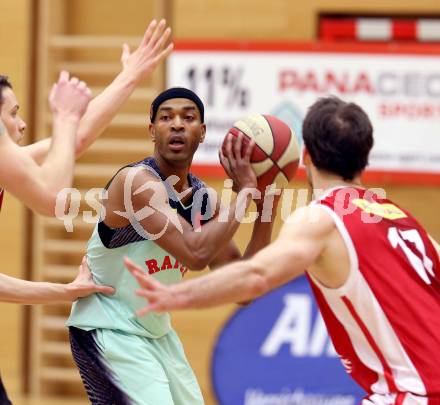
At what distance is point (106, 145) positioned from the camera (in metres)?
10.1

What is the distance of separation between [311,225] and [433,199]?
19.1 ft

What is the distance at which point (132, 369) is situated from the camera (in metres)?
5.03

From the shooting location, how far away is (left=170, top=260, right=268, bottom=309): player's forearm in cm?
369

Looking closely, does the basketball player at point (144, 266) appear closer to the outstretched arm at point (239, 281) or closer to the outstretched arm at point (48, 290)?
the outstretched arm at point (48, 290)

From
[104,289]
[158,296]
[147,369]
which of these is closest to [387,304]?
[158,296]

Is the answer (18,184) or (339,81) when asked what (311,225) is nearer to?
(18,184)

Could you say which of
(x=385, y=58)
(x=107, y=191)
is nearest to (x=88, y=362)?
(x=107, y=191)

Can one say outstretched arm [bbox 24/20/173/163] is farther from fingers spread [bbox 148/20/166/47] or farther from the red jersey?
the red jersey

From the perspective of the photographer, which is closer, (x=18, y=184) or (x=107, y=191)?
(x=18, y=184)

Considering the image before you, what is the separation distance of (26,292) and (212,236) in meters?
1.24

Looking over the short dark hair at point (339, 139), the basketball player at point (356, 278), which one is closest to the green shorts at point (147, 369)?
the basketball player at point (356, 278)

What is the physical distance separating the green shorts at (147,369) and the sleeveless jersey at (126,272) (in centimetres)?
5

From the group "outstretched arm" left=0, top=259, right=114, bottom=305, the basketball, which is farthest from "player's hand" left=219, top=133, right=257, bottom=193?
"outstretched arm" left=0, top=259, right=114, bottom=305

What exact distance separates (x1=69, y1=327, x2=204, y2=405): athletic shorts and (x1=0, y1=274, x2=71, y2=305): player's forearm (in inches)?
9.1
